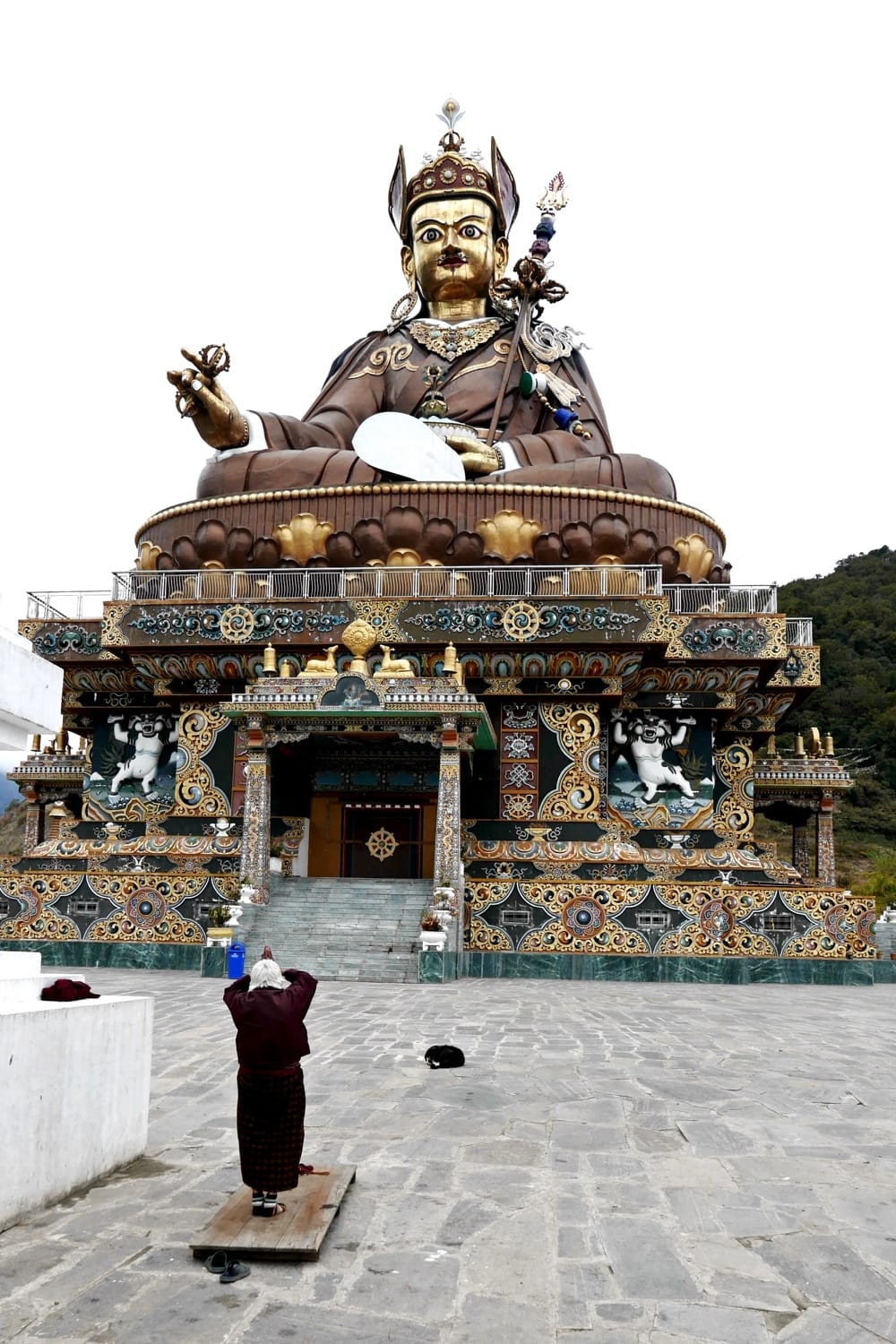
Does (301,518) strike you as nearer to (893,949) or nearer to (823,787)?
(823,787)

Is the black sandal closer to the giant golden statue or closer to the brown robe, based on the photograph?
the giant golden statue

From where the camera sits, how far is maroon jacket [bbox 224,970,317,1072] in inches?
164

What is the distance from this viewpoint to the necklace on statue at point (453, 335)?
82.0ft

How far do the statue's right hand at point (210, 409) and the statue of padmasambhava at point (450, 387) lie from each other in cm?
3

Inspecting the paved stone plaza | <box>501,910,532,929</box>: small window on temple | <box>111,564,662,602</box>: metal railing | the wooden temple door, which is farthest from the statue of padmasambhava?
the paved stone plaza

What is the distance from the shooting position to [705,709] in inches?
768

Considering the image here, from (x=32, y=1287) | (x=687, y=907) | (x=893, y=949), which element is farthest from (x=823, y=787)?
(x=32, y=1287)

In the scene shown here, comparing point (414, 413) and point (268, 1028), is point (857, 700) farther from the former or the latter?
point (268, 1028)

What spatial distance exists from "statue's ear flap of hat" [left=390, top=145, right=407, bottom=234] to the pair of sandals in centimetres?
2701

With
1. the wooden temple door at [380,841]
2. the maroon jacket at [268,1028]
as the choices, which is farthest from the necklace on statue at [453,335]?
the maroon jacket at [268,1028]

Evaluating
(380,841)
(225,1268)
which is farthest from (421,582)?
(225,1268)

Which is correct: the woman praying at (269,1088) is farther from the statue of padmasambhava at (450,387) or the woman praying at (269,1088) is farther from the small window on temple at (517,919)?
the statue of padmasambhava at (450,387)

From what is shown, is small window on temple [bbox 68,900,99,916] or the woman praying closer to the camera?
the woman praying

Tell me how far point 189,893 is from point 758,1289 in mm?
13798
